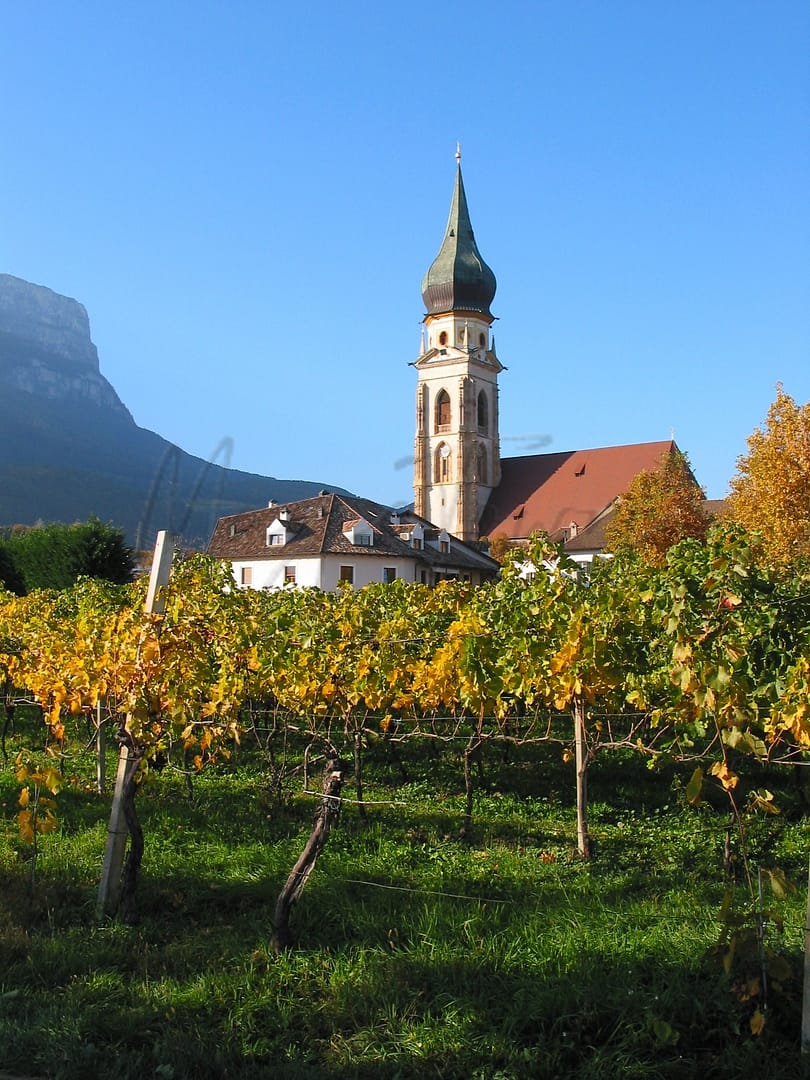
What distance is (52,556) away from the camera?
37.1 m

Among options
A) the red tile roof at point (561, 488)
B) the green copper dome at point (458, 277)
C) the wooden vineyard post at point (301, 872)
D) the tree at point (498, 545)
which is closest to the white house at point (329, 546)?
the tree at point (498, 545)

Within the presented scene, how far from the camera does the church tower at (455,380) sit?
6769 centimetres

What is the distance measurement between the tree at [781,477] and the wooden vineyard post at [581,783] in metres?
16.5

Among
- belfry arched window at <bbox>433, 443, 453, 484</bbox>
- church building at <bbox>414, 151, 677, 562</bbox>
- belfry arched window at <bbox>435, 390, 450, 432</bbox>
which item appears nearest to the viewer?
church building at <bbox>414, 151, 677, 562</bbox>

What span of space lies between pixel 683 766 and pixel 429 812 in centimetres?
448

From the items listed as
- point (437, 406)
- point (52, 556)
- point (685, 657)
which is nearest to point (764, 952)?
point (685, 657)

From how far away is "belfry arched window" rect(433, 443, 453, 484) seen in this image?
222ft

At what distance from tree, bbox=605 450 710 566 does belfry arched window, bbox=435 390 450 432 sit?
34206 mm

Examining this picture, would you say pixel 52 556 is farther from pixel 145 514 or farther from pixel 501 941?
pixel 501 941

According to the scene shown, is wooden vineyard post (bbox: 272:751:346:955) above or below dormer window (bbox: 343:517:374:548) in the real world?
below

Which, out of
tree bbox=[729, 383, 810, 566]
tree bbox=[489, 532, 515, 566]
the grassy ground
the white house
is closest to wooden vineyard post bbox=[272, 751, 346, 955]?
the grassy ground

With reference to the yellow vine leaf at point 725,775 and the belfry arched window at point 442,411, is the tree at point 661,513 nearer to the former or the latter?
the yellow vine leaf at point 725,775

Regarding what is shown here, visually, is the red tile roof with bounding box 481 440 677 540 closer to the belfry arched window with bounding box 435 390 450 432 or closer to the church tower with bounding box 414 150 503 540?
the church tower with bounding box 414 150 503 540

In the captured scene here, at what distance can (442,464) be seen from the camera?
2702 inches
